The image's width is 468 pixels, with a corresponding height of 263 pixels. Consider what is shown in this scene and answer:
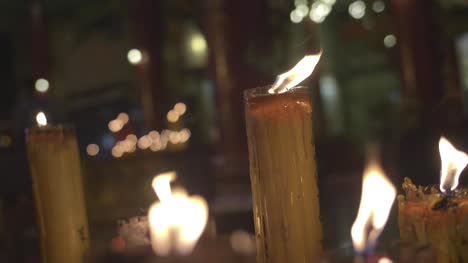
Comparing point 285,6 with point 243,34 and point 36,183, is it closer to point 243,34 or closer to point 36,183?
point 243,34

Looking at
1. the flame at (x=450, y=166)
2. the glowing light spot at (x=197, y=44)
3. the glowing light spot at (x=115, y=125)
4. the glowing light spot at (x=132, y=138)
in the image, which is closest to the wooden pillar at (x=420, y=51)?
the glowing light spot at (x=132, y=138)

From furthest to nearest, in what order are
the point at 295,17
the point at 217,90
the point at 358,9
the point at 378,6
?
1. the point at 295,17
2. the point at 358,9
3. the point at 378,6
4. the point at 217,90

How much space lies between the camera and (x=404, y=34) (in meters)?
5.08

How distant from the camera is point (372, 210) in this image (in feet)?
2.90

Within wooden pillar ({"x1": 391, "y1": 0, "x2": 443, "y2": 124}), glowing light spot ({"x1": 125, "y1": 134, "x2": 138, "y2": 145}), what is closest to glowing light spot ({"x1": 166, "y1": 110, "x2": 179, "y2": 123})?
glowing light spot ({"x1": 125, "y1": 134, "x2": 138, "y2": 145})

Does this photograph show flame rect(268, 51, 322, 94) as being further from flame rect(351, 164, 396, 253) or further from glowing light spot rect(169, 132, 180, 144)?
glowing light spot rect(169, 132, 180, 144)

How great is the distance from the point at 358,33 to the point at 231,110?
2407 millimetres

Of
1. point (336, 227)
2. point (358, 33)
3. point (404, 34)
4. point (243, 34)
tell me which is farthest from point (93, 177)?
point (358, 33)

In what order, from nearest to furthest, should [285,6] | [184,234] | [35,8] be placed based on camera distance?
[184,234] < [285,6] < [35,8]

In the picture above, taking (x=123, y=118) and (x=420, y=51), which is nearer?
(x=420, y=51)

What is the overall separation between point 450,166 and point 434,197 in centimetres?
11

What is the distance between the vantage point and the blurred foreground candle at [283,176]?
31.9 inches

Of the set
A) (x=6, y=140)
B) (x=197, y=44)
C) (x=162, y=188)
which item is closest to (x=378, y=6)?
(x=197, y=44)

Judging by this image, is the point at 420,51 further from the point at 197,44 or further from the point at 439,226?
the point at 197,44
